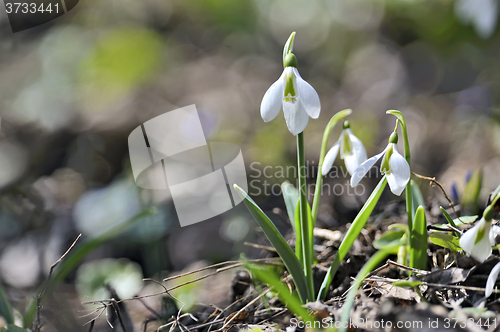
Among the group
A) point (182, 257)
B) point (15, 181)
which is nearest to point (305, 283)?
point (182, 257)

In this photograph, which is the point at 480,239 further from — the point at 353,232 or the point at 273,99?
the point at 273,99

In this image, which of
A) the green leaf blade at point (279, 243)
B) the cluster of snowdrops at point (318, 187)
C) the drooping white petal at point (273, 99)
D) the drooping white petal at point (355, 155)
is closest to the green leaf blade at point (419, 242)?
the cluster of snowdrops at point (318, 187)

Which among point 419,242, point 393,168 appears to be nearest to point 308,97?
point 393,168

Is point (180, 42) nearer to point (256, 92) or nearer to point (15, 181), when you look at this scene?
point (256, 92)

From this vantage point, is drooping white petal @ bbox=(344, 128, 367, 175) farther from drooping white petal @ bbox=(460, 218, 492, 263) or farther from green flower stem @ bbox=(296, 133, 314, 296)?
drooping white petal @ bbox=(460, 218, 492, 263)

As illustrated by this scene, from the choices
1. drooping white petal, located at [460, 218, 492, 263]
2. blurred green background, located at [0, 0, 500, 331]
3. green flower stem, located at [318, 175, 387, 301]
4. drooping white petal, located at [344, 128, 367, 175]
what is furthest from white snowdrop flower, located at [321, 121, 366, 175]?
blurred green background, located at [0, 0, 500, 331]

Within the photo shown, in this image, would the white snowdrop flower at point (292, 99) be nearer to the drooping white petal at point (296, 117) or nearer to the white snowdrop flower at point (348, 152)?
the drooping white petal at point (296, 117)

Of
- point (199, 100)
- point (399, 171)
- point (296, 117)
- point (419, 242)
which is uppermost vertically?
point (296, 117)
